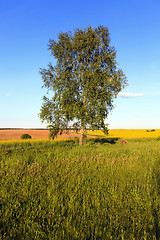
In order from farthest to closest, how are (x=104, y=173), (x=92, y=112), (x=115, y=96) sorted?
(x=115, y=96), (x=92, y=112), (x=104, y=173)

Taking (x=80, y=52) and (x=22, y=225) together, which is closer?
(x=22, y=225)

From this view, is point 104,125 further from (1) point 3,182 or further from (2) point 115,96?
(1) point 3,182

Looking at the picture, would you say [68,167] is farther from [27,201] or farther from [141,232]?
[141,232]

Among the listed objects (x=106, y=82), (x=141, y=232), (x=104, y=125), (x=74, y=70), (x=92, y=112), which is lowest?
(x=141, y=232)

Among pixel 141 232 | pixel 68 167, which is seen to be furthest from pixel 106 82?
pixel 141 232

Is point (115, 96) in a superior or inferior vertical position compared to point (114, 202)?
superior

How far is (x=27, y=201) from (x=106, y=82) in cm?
1647

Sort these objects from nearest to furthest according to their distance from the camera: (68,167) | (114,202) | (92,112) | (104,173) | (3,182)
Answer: (114,202)
(3,182)
(104,173)
(68,167)
(92,112)

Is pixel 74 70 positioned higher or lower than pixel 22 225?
higher

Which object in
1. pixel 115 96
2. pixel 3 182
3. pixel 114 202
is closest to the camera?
pixel 114 202

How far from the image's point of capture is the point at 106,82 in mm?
18906

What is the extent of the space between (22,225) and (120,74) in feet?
62.1

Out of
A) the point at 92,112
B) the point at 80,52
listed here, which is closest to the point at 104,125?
the point at 92,112

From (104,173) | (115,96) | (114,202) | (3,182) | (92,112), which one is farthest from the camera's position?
(115,96)
